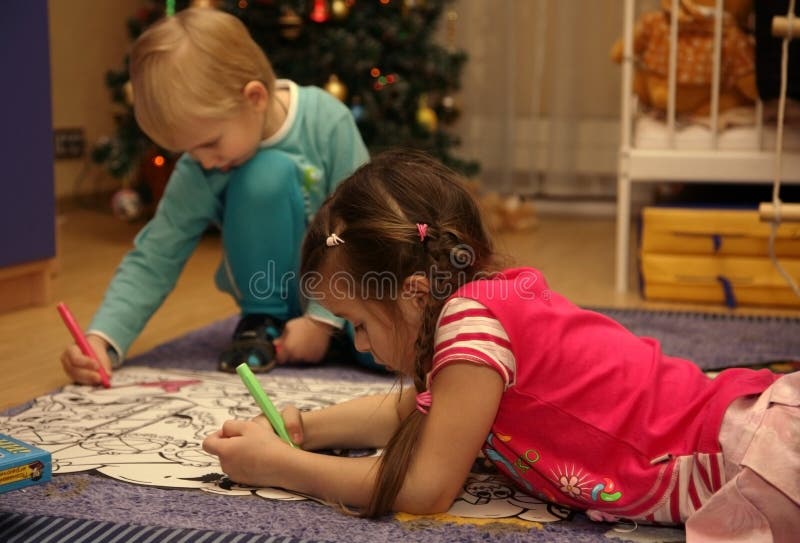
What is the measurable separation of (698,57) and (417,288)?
140 centimetres

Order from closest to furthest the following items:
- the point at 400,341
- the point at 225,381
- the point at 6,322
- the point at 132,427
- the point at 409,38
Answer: the point at 400,341
the point at 132,427
the point at 225,381
the point at 6,322
the point at 409,38

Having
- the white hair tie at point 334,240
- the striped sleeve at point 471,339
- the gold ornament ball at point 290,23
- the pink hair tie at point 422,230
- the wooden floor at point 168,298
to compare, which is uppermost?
the gold ornament ball at point 290,23

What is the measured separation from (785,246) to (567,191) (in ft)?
4.23

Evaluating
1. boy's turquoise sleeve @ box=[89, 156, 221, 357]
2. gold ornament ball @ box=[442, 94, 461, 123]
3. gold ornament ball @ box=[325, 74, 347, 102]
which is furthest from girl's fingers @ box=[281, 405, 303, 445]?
gold ornament ball @ box=[442, 94, 461, 123]

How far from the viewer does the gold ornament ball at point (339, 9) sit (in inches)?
102

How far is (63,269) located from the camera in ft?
7.52

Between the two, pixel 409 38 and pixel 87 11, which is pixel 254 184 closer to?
pixel 409 38

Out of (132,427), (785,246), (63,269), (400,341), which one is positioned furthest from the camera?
(63,269)

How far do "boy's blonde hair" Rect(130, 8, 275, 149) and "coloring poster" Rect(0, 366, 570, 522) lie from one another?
351 mm

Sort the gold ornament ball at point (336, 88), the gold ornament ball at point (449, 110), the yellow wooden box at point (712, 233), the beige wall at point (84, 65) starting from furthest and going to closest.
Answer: the beige wall at point (84, 65) < the gold ornament ball at point (449, 110) < the gold ornament ball at point (336, 88) < the yellow wooden box at point (712, 233)

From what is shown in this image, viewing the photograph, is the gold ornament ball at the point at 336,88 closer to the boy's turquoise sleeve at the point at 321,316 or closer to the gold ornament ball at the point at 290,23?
the gold ornament ball at the point at 290,23

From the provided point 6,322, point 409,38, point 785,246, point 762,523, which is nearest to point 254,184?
point 6,322

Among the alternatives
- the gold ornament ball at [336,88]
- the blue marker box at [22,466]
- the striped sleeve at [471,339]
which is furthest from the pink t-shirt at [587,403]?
the gold ornament ball at [336,88]

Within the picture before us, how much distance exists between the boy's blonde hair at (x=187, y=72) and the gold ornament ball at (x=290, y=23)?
1203 mm
